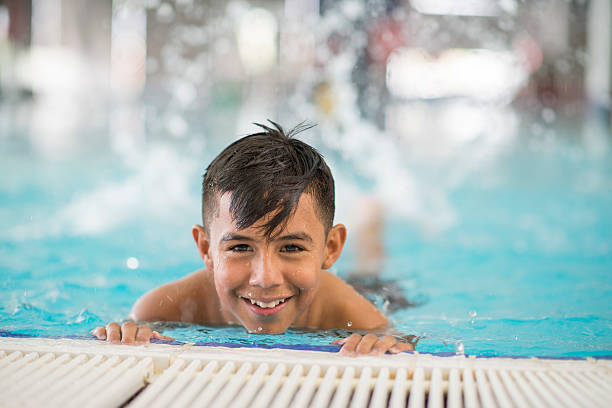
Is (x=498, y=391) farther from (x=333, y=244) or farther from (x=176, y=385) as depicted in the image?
(x=333, y=244)

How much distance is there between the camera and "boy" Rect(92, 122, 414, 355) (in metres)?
1.43

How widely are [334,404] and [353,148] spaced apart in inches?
169

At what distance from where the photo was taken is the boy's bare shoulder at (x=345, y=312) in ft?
5.96

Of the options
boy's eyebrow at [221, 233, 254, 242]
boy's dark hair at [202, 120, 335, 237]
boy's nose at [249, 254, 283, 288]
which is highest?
boy's dark hair at [202, 120, 335, 237]

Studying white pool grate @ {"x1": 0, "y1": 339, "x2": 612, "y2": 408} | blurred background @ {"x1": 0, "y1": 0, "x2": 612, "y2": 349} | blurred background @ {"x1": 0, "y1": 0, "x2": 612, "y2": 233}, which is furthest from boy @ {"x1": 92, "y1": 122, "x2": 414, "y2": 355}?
blurred background @ {"x1": 0, "y1": 0, "x2": 612, "y2": 233}

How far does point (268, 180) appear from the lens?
146cm

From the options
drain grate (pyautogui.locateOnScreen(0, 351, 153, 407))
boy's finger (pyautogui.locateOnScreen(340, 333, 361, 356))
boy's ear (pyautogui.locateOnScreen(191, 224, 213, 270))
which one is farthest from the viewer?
boy's ear (pyautogui.locateOnScreen(191, 224, 213, 270))

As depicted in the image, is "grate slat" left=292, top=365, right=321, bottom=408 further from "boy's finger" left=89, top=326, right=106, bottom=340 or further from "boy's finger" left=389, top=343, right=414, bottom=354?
"boy's finger" left=89, top=326, right=106, bottom=340

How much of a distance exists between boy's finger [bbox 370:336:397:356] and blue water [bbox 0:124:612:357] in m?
0.29

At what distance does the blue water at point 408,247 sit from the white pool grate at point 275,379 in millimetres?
291

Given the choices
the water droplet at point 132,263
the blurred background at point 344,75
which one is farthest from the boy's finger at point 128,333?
the blurred background at point 344,75

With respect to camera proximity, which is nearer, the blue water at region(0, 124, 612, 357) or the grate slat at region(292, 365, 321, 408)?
the grate slat at region(292, 365, 321, 408)

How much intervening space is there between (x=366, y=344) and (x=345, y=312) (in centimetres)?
52

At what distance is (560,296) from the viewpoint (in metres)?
2.65
